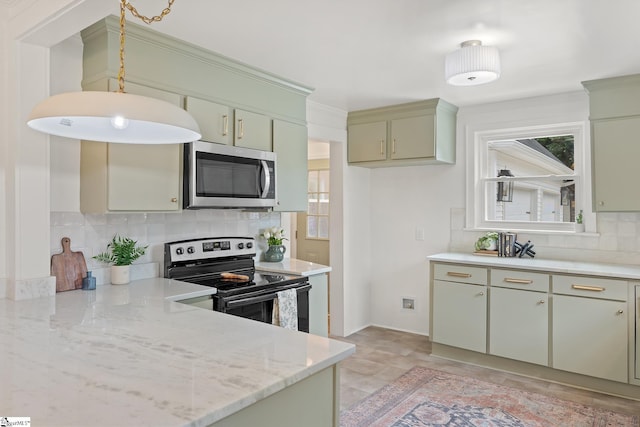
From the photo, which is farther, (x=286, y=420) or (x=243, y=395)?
(x=286, y=420)

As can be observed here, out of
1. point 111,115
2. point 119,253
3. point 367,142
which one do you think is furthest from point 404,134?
point 111,115

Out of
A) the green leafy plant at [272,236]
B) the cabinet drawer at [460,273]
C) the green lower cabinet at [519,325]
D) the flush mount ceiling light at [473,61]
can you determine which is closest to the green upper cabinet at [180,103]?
the green leafy plant at [272,236]

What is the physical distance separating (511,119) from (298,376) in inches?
141

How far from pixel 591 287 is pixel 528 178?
122 cm

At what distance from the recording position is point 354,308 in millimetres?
4598

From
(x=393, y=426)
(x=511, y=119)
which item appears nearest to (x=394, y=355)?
(x=393, y=426)

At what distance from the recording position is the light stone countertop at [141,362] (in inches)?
38.2

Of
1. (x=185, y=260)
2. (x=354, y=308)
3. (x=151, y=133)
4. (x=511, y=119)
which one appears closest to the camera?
(x=151, y=133)

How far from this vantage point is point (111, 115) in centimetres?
125

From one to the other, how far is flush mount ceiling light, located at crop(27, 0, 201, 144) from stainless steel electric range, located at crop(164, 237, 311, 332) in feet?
3.62

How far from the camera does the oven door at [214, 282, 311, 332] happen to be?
2.46 m

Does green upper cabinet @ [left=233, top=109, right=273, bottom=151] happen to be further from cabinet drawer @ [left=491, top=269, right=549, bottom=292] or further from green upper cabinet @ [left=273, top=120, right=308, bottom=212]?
cabinet drawer @ [left=491, top=269, right=549, bottom=292]

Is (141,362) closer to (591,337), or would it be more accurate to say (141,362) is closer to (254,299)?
(254,299)

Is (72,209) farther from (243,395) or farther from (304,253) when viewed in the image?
(304,253)
